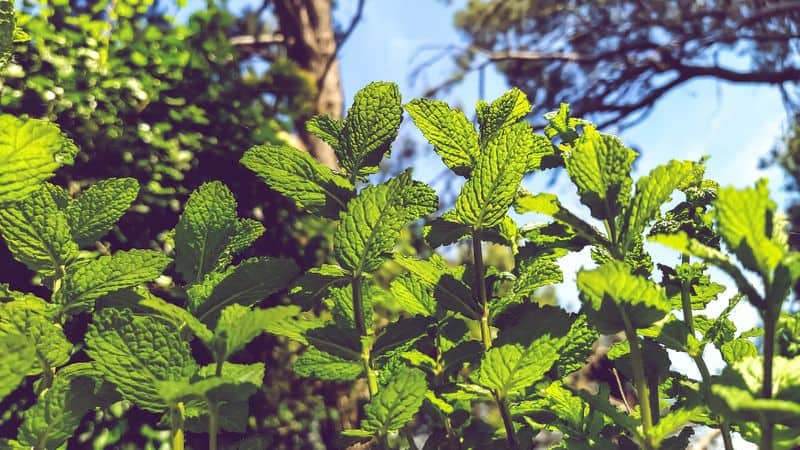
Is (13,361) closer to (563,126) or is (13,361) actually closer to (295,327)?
(295,327)

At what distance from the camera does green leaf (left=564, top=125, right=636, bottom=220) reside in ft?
1.46

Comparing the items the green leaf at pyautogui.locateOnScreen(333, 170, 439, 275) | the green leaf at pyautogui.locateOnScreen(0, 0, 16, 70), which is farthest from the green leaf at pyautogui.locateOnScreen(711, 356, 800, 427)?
the green leaf at pyautogui.locateOnScreen(0, 0, 16, 70)

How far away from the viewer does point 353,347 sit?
1.63ft

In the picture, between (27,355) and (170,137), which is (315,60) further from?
(27,355)

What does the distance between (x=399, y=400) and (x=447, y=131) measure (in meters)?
0.24

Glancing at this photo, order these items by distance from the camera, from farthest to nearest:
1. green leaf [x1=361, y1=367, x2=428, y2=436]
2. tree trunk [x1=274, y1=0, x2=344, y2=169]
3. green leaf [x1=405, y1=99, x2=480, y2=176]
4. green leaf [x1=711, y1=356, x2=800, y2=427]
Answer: tree trunk [x1=274, y1=0, x2=344, y2=169]
green leaf [x1=405, y1=99, x2=480, y2=176]
green leaf [x1=361, y1=367, x2=428, y2=436]
green leaf [x1=711, y1=356, x2=800, y2=427]

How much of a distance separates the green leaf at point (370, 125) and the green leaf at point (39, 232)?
236 millimetres

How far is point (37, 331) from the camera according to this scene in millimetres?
424

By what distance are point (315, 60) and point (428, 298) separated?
5.12m

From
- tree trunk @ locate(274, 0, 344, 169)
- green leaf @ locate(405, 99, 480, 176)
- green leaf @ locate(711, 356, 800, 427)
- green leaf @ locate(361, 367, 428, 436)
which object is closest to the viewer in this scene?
green leaf @ locate(711, 356, 800, 427)

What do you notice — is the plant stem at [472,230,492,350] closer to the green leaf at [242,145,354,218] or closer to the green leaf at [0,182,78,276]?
the green leaf at [242,145,354,218]

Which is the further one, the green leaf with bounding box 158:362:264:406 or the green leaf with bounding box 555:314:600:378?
the green leaf with bounding box 555:314:600:378

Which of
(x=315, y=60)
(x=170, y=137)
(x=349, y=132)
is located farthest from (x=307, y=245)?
(x=349, y=132)

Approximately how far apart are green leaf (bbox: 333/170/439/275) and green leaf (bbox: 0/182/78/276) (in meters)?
0.22
